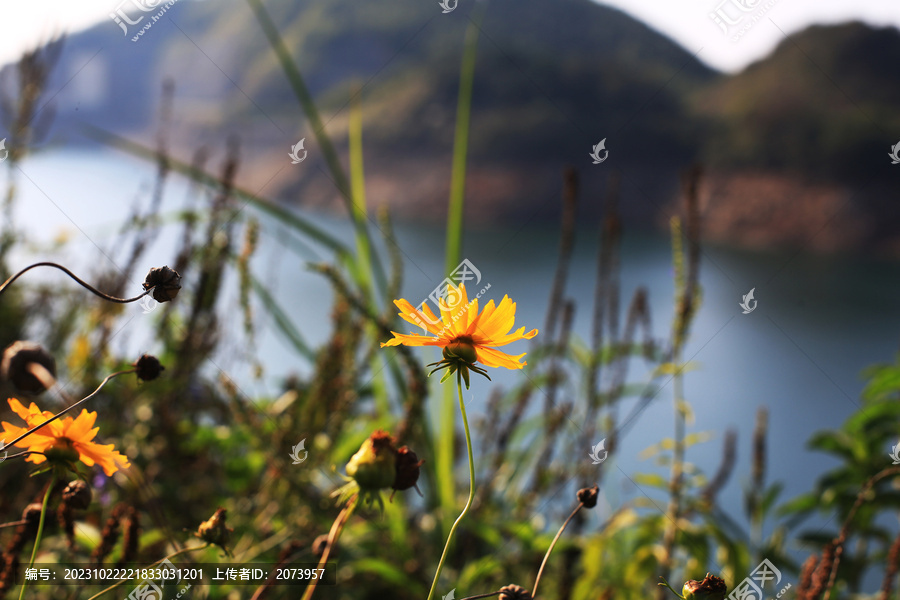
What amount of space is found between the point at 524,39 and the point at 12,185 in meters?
0.99

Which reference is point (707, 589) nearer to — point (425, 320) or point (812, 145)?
point (425, 320)

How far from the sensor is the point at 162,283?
0.17 meters

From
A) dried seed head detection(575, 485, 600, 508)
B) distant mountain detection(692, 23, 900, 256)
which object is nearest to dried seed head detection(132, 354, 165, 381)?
dried seed head detection(575, 485, 600, 508)

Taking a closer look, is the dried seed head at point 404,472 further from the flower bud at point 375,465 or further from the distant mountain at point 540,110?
the distant mountain at point 540,110

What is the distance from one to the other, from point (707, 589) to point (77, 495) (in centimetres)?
21

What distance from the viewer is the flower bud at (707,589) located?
0.17 meters

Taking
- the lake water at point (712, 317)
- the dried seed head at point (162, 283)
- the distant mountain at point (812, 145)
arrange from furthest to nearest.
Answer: the distant mountain at point (812, 145), the lake water at point (712, 317), the dried seed head at point (162, 283)

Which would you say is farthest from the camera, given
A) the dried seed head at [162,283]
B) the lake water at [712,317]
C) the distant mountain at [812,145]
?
the distant mountain at [812,145]

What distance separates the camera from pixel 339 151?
1.47 m

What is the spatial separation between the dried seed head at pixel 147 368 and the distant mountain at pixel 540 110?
0.74 meters

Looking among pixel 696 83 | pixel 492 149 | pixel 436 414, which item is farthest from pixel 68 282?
pixel 696 83

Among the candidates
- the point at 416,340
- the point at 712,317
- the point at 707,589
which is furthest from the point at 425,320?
the point at 712,317

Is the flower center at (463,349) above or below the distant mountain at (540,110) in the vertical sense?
below

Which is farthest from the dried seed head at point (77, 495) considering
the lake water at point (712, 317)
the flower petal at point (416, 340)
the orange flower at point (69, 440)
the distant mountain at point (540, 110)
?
the distant mountain at point (540, 110)
